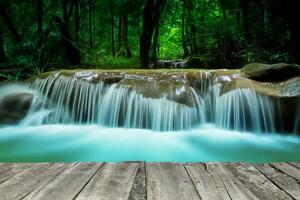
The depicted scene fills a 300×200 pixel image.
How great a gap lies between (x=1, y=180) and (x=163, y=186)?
105cm

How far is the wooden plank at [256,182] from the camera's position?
1.80m

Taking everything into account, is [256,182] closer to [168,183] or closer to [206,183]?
[206,183]

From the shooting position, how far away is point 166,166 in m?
2.39

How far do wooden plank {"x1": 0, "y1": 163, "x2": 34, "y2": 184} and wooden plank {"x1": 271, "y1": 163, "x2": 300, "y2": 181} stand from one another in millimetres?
1841

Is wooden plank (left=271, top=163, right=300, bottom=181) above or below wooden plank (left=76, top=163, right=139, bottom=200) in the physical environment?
above

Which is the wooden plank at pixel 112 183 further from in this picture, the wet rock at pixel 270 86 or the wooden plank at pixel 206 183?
the wet rock at pixel 270 86

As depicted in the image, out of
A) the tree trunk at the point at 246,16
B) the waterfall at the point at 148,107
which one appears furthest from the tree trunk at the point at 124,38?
the waterfall at the point at 148,107

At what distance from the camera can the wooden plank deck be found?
1.79 m

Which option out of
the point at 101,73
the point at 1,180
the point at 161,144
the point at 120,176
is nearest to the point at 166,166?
the point at 120,176

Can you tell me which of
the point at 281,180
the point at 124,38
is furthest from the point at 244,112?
the point at 124,38

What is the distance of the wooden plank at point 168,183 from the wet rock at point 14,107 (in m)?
5.67

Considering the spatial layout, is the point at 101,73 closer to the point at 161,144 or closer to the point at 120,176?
the point at 161,144

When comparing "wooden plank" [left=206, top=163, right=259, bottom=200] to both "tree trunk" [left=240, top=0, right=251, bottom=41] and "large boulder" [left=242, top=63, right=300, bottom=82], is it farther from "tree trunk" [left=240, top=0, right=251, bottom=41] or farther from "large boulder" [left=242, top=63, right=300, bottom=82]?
"tree trunk" [left=240, top=0, right=251, bottom=41]

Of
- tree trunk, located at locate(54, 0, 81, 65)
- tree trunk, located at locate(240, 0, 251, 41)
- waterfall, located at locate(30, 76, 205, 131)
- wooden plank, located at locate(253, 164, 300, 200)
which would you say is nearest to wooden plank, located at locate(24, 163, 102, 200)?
wooden plank, located at locate(253, 164, 300, 200)
